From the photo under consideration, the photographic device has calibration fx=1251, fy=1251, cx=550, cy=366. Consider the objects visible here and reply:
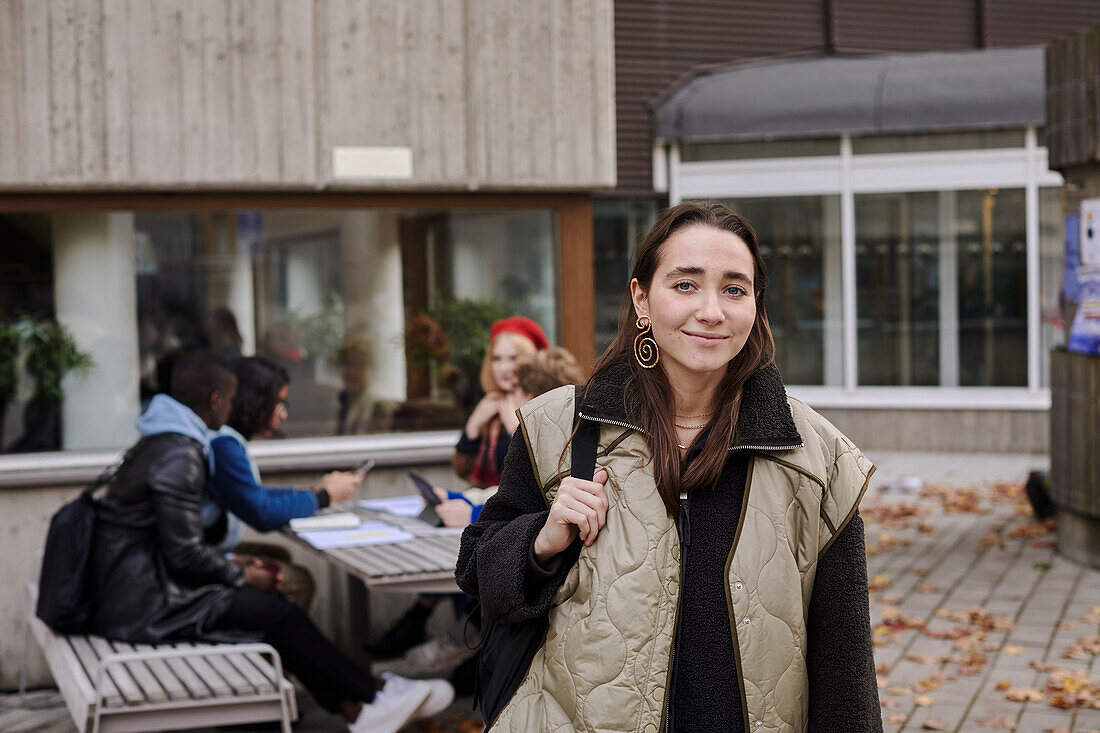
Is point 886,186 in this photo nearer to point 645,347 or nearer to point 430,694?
point 430,694

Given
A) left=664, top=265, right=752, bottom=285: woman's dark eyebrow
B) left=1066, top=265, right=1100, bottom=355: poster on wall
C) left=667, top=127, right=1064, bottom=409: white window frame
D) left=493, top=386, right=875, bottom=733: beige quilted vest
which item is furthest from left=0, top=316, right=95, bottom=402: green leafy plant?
left=667, top=127, right=1064, bottom=409: white window frame

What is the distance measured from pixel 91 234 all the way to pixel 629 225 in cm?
952

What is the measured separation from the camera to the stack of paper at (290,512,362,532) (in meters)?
5.68

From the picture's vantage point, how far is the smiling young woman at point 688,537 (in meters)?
2.24

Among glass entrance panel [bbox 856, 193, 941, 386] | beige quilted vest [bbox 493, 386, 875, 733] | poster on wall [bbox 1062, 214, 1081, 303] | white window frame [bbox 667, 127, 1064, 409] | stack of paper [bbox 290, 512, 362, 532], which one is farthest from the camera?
glass entrance panel [bbox 856, 193, 941, 386]

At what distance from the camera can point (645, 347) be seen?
95.5 inches

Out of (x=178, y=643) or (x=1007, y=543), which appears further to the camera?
(x=1007, y=543)

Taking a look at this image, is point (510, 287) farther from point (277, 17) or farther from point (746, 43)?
point (746, 43)

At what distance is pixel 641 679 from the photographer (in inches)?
87.0

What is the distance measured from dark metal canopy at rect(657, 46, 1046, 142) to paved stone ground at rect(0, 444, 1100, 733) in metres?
4.56

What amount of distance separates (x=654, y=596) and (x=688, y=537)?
0.42 ft

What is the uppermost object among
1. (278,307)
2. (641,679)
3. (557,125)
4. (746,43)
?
(746,43)

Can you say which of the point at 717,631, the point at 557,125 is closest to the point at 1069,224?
the point at 557,125

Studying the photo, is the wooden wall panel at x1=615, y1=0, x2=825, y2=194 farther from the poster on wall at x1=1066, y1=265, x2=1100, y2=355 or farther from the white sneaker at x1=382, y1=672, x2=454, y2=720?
the white sneaker at x1=382, y1=672, x2=454, y2=720
